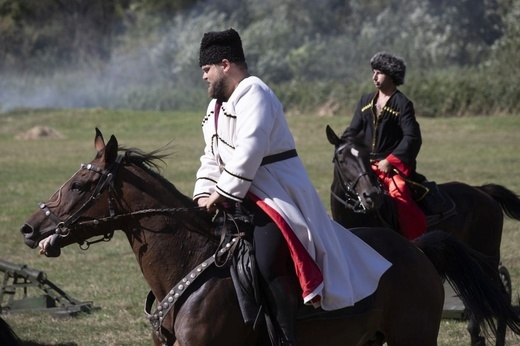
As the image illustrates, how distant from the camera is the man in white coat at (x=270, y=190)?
490 centimetres

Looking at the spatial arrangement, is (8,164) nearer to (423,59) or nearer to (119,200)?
(119,200)

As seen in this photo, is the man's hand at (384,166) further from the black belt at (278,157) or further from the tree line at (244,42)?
the tree line at (244,42)

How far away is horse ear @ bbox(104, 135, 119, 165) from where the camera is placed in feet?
16.3

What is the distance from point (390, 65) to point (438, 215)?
55.7 inches

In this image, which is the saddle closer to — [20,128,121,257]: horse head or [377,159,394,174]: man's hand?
[20,128,121,257]: horse head

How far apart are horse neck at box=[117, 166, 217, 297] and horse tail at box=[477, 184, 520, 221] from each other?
4.82 metres

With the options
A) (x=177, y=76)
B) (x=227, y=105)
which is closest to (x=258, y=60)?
(x=177, y=76)

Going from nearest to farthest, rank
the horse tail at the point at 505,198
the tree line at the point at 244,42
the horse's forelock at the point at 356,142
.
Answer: the horse's forelock at the point at 356,142
the horse tail at the point at 505,198
the tree line at the point at 244,42

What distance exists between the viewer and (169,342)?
197 inches

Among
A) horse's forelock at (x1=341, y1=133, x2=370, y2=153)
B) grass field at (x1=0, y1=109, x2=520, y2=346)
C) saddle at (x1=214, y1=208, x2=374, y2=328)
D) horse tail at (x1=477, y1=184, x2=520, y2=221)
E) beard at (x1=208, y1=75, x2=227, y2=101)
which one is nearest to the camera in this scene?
saddle at (x1=214, y1=208, x2=374, y2=328)

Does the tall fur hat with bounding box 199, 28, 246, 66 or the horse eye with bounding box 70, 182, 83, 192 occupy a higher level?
the tall fur hat with bounding box 199, 28, 246, 66

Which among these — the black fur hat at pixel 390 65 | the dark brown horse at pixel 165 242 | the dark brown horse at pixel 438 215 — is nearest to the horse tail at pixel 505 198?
the dark brown horse at pixel 438 215

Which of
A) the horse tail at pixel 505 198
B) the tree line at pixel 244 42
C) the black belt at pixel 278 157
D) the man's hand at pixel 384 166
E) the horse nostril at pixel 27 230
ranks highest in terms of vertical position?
the black belt at pixel 278 157

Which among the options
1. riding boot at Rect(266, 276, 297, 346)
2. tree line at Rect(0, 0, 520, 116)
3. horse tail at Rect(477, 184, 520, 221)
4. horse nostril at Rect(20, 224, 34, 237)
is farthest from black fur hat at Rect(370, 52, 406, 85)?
tree line at Rect(0, 0, 520, 116)
